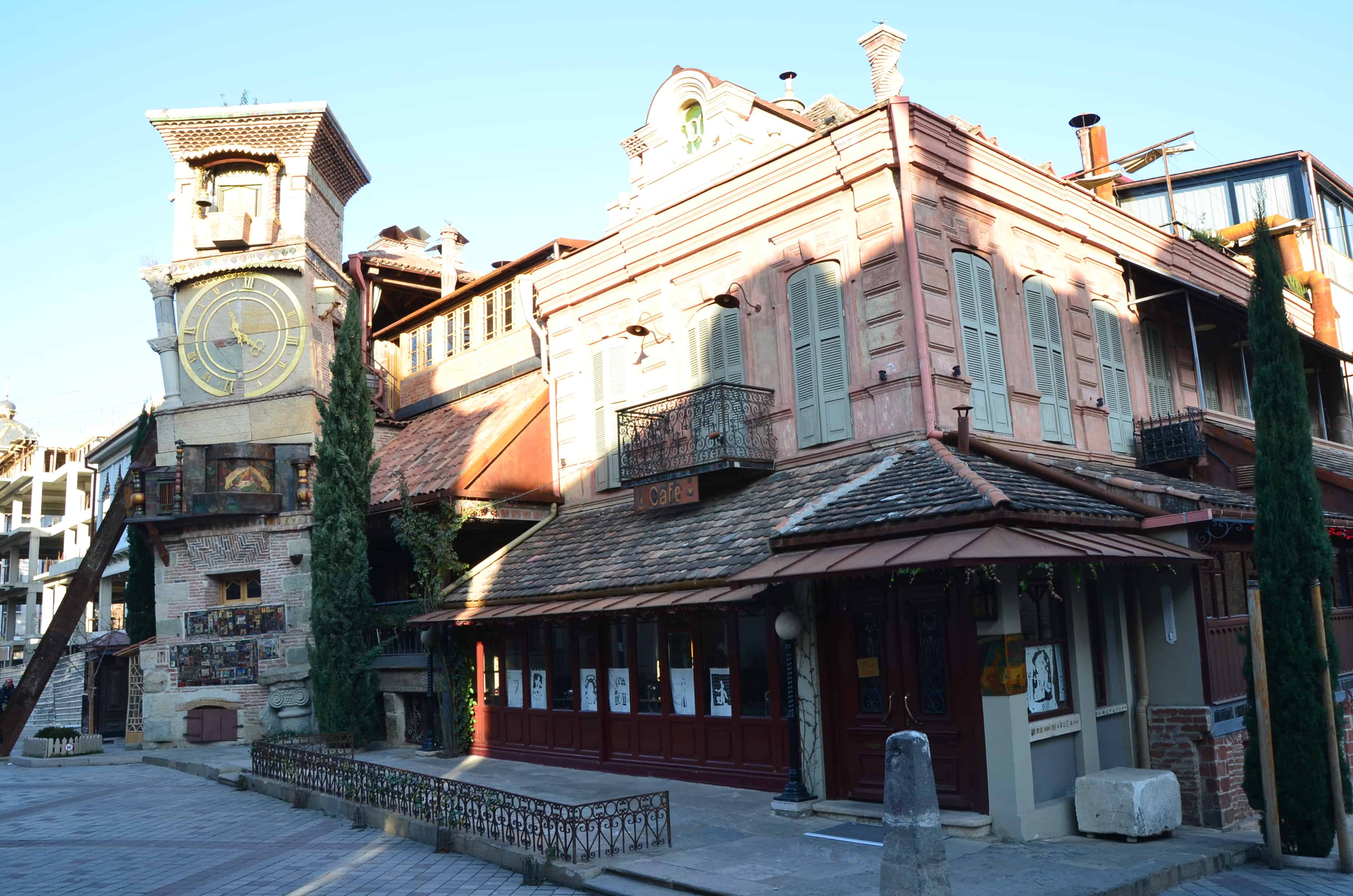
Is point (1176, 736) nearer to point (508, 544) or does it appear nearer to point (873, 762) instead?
point (873, 762)

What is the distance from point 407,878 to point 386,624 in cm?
1027

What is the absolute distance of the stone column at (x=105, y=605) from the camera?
146 ft

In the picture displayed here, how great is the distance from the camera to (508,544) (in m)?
18.6

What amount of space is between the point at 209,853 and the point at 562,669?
20.4 feet

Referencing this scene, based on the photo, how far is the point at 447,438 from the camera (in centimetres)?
2170

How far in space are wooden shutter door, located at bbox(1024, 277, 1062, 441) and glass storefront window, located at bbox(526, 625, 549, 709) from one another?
8.37 meters

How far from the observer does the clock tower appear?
21953mm

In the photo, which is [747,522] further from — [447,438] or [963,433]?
[447,438]

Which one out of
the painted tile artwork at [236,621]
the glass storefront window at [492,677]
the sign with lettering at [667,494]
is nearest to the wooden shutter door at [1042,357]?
the sign with lettering at [667,494]

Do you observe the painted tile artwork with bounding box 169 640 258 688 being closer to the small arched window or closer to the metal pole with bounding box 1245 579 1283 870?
the small arched window

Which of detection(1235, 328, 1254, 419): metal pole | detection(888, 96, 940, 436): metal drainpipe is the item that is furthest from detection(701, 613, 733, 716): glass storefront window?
detection(1235, 328, 1254, 419): metal pole

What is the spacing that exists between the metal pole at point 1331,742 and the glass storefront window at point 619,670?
8788mm

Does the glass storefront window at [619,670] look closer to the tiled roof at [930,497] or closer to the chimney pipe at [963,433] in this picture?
the tiled roof at [930,497]

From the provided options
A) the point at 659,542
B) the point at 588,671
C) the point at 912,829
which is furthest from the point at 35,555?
the point at 912,829
